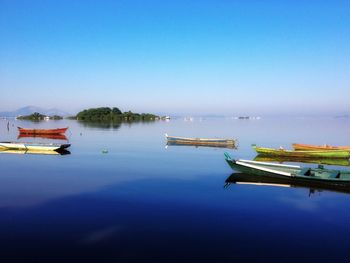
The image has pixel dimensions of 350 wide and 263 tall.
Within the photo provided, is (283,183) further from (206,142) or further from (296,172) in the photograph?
(206,142)

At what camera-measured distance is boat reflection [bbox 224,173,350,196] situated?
2111 cm

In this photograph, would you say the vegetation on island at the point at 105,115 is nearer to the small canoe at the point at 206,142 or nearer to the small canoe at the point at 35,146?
the small canoe at the point at 206,142

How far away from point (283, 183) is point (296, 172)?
1500 millimetres

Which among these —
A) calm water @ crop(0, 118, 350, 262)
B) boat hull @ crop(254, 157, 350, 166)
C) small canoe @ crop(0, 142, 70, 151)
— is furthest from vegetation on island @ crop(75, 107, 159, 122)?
calm water @ crop(0, 118, 350, 262)

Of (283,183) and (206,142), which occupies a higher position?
(206,142)

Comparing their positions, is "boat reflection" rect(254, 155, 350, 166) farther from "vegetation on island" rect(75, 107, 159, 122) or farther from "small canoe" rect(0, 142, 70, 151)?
"vegetation on island" rect(75, 107, 159, 122)

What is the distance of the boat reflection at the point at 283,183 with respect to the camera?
21109 mm

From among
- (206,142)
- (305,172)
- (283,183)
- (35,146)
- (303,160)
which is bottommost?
(303,160)

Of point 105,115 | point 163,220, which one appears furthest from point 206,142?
point 105,115

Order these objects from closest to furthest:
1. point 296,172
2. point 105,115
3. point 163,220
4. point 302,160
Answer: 1. point 163,220
2. point 296,172
3. point 302,160
4. point 105,115

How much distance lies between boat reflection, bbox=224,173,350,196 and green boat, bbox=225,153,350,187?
32 cm

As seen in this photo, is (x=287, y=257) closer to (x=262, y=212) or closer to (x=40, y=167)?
(x=262, y=212)

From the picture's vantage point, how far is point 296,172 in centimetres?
2345

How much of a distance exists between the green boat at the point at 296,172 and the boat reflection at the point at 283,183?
1.06 feet
